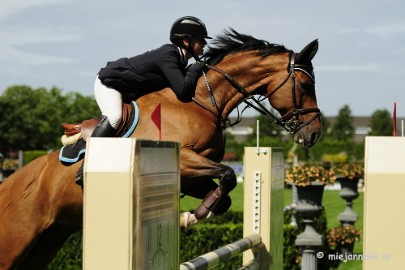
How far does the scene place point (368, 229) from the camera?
117 inches

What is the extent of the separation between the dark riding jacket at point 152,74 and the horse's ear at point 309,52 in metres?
0.68

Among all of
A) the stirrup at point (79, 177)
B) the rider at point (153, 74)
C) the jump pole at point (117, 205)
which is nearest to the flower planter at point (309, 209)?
the rider at point (153, 74)

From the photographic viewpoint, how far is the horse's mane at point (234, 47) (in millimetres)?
4664

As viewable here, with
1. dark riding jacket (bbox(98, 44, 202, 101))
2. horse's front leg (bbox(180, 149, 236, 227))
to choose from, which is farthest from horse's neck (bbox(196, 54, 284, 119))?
horse's front leg (bbox(180, 149, 236, 227))

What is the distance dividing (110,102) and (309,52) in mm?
1270

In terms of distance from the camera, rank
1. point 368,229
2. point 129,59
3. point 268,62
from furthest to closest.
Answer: point 268,62 < point 129,59 < point 368,229

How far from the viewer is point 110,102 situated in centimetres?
416

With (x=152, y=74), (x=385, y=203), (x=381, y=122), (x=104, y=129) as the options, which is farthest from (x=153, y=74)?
(x=381, y=122)

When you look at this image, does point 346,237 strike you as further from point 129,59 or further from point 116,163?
point 116,163

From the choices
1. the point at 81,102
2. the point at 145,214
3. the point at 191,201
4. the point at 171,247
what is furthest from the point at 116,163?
the point at 81,102

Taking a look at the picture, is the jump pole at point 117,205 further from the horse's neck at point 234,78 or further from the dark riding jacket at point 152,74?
the horse's neck at point 234,78

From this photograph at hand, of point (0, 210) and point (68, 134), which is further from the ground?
point (68, 134)

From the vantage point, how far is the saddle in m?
4.09

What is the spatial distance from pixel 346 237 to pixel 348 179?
232cm
